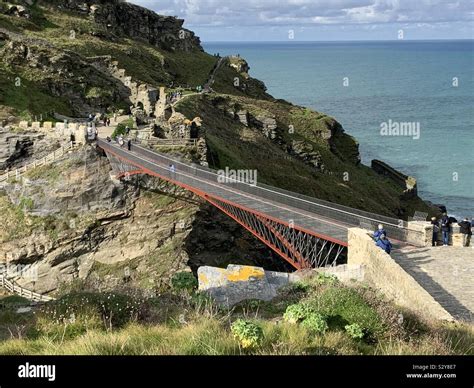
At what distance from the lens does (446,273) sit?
1800 cm

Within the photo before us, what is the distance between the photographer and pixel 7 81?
165 ft

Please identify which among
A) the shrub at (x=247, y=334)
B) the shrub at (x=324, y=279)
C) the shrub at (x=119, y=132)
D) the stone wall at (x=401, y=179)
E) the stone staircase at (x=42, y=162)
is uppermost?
the shrub at (x=119, y=132)

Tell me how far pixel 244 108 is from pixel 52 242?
37068mm

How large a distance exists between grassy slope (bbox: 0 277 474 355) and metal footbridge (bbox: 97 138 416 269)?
8379 mm

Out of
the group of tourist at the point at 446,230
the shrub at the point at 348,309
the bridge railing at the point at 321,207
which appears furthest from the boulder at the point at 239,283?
the group of tourist at the point at 446,230

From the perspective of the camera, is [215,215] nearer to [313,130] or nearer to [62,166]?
[62,166]

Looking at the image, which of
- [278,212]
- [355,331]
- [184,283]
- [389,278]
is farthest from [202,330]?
[278,212]

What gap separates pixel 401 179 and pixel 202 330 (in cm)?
7424

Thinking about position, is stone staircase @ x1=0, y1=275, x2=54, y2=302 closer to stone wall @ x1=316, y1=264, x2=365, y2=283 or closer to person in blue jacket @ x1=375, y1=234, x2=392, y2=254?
stone wall @ x1=316, y1=264, x2=365, y2=283

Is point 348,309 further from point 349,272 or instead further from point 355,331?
point 349,272

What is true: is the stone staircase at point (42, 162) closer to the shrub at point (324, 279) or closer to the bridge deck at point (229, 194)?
the bridge deck at point (229, 194)

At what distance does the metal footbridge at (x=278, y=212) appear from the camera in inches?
895

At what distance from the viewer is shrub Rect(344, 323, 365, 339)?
10.2m
